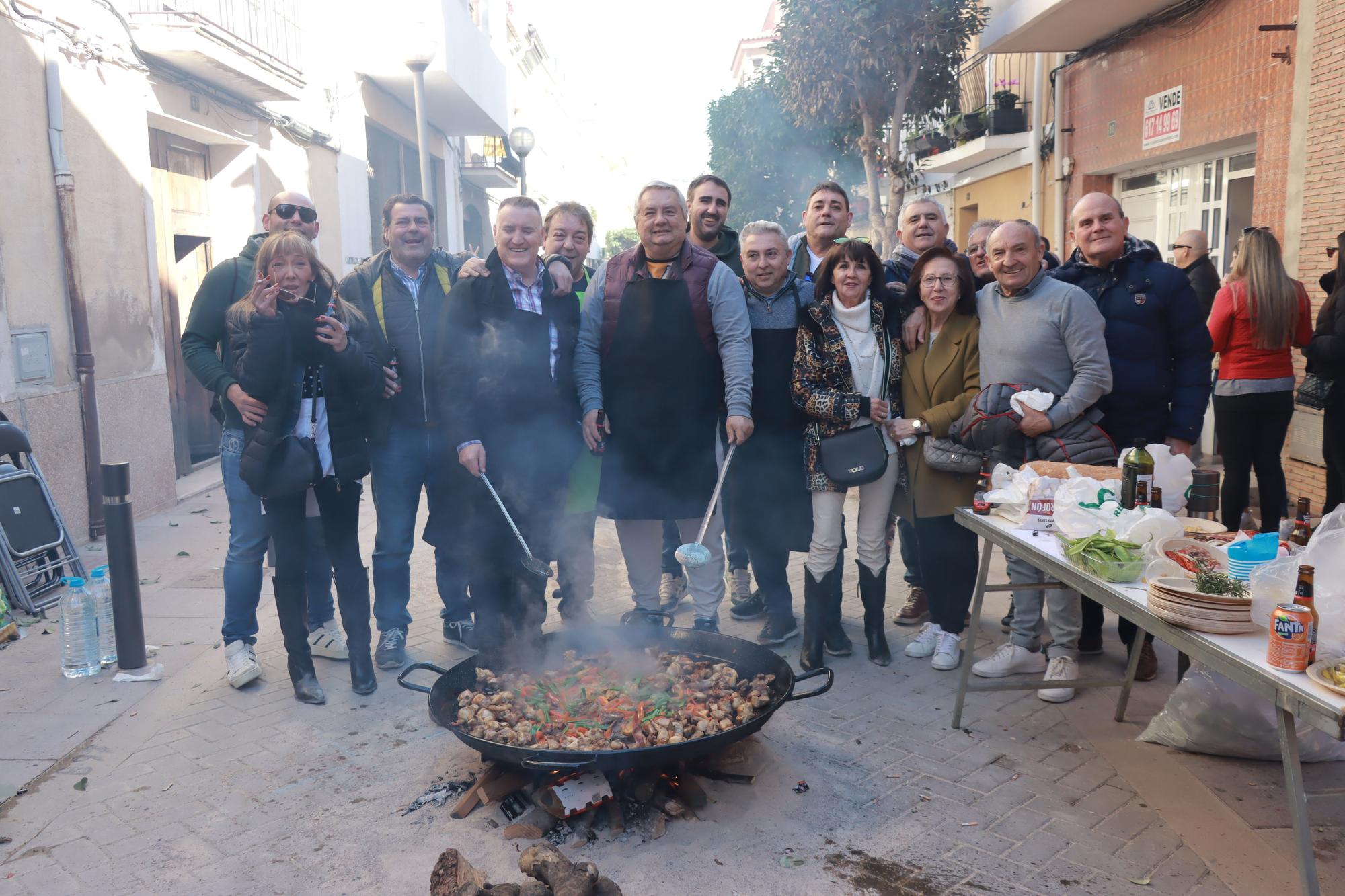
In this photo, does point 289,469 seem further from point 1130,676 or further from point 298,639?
point 1130,676

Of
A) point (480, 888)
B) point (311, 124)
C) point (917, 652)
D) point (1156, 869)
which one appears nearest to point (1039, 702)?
point (917, 652)

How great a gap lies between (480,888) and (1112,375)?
335 cm

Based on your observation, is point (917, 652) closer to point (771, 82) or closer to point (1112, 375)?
point (1112, 375)

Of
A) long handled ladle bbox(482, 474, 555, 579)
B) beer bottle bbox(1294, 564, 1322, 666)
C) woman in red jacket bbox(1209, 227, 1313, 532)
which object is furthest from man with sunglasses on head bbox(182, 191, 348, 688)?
woman in red jacket bbox(1209, 227, 1313, 532)

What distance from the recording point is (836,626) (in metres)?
4.87

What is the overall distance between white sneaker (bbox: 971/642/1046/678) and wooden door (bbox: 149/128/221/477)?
7.82m

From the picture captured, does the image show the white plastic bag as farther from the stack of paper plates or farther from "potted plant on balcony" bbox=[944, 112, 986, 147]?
"potted plant on balcony" bbox=[944, 112, 986, 147]

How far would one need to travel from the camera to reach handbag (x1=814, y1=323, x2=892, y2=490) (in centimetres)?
440

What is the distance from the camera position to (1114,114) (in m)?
11.7

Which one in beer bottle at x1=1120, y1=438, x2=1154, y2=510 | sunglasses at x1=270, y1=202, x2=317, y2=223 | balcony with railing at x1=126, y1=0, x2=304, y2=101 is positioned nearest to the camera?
beer bottle at x1=1120, y1=438, x2=1154, y2=510

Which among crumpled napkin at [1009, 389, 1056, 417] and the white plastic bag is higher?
crumpled napkin at [1009, 389, 1056, 417]

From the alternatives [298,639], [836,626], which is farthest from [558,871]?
[836,626]

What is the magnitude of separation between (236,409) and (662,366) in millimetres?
1926

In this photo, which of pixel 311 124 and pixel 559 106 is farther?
pixel 559 106
